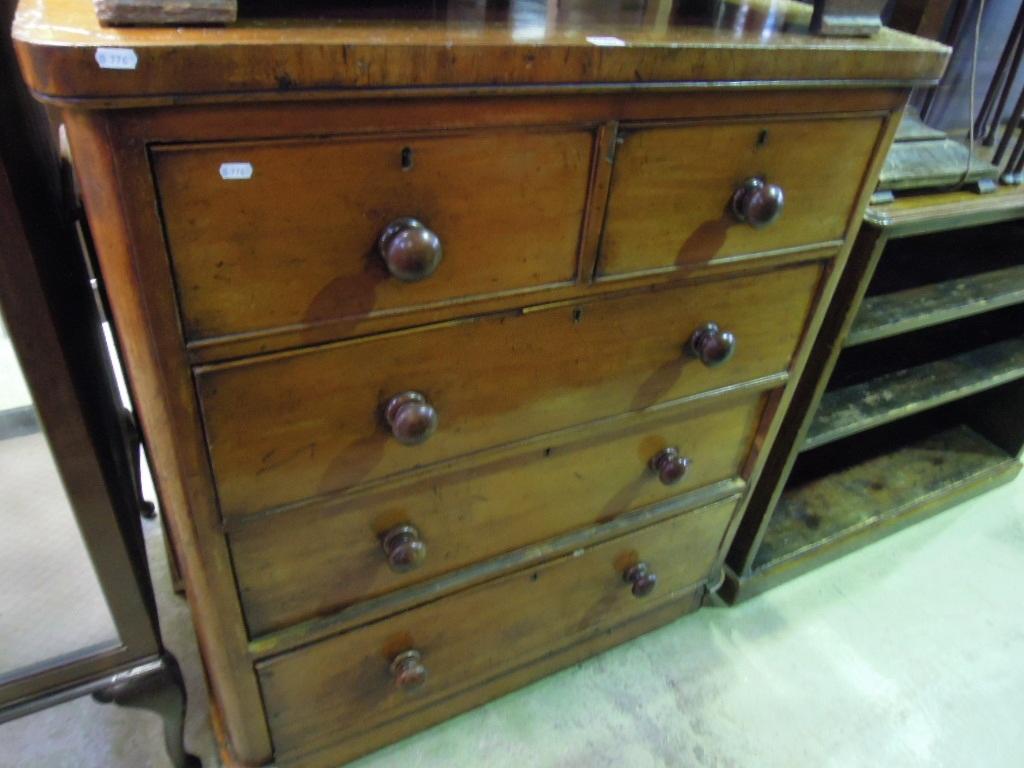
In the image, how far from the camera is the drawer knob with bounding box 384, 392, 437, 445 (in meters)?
0.67

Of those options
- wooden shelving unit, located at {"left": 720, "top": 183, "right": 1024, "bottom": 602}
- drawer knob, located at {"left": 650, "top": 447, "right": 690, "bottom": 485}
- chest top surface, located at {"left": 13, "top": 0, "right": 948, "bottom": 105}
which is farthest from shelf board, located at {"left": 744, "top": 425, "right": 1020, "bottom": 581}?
chest top surface, located at {"left": 13, "top": 0, "right": 948, "bottom": 105}

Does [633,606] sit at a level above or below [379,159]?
below

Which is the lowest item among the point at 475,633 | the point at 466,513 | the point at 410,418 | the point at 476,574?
the point at 475,633

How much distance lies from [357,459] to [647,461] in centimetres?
44

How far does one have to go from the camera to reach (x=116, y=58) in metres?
0.44

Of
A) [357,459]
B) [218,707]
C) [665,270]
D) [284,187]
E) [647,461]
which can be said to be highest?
[284,187]

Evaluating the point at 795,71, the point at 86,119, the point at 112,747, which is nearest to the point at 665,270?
Answer: the point at 795,71

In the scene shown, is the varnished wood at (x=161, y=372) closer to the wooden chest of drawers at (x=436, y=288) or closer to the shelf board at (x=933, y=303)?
the wooden chest of drawers at (x=436, y=288)

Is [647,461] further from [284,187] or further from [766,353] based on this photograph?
[284,187]

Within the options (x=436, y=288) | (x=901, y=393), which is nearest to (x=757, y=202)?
(x=436, y=288)

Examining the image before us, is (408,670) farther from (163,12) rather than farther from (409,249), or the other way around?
(163,12)

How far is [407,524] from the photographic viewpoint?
83 cm

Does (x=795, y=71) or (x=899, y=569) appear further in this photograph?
(x=899, y=569)

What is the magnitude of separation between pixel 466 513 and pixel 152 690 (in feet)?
1.39
